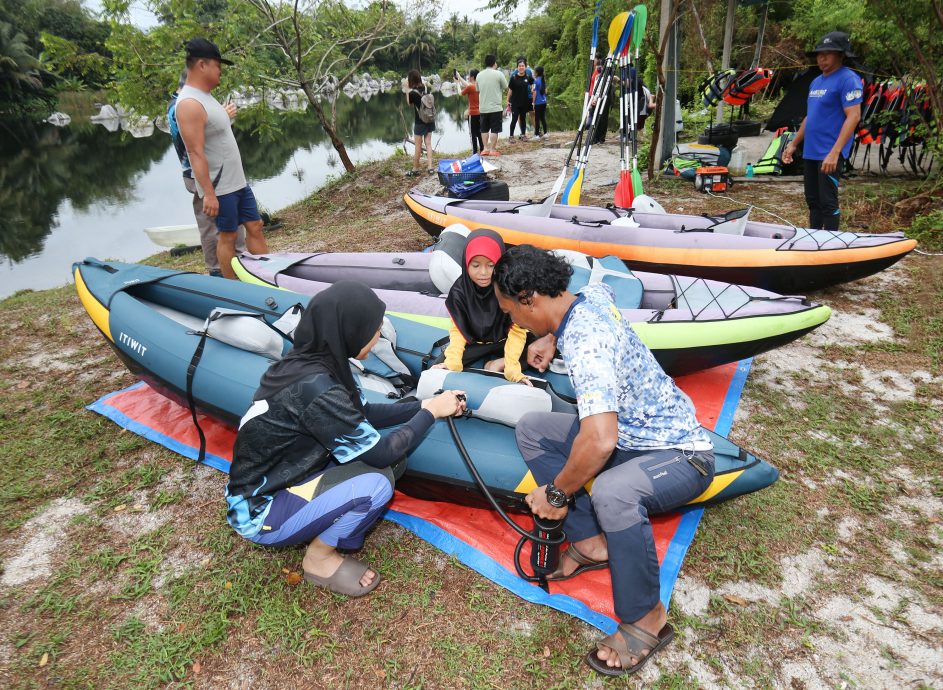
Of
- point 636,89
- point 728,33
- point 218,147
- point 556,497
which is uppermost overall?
point 728,33

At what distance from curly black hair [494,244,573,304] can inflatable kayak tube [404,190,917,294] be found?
2.63 metres

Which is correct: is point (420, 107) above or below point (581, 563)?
above

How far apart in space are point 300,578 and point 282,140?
17717 millimetres

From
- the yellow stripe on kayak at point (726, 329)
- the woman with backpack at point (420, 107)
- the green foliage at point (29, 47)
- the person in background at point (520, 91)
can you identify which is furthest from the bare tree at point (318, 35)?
the green foliage at point (29, 47)

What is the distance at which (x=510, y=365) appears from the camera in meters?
2.59

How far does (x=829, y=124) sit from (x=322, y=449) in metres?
4.32

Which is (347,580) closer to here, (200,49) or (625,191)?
(200,49)

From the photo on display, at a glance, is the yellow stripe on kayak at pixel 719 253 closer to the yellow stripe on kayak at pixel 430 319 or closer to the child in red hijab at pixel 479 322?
the yellow stripe on kayak at pixel 430 319

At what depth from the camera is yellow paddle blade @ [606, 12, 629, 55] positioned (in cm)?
498

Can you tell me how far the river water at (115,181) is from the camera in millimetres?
8672

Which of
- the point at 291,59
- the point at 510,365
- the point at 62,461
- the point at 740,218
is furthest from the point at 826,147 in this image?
the point at 291,59

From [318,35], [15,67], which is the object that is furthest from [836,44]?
[15,67]

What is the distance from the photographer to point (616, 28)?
509cm

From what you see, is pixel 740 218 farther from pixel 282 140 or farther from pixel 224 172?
pixel 282 140
